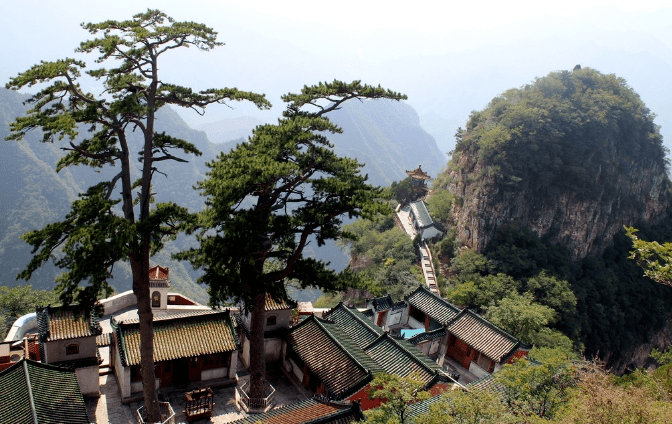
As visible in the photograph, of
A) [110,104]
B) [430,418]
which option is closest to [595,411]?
[430,418]

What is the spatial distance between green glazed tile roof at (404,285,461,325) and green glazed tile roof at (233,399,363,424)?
12.1 metres

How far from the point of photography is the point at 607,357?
45000mm

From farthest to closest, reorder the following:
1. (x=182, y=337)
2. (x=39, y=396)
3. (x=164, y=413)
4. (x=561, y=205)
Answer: (x=561, y=205) → (x=182, y=337) → (x=164, y=413) → (x=39, y=396)

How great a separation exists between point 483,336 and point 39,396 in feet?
61.0

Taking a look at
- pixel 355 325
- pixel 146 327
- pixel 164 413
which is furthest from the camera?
pixel 355 325

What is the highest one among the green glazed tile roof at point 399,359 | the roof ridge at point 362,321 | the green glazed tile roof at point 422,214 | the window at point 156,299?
the window at point 156,299

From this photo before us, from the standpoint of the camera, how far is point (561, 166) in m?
49.8

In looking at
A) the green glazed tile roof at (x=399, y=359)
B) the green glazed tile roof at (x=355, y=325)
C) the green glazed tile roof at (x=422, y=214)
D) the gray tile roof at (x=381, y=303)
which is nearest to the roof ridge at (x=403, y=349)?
the green glazed tile roof at (x=399, y=359)

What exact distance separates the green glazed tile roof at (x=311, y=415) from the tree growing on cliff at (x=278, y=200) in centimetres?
331

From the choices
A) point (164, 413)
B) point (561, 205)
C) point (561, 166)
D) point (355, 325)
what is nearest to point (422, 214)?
point (561, 205)

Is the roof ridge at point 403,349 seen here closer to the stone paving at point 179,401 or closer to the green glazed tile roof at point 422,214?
the stone paving at point 179,401

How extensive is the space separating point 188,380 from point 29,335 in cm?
677

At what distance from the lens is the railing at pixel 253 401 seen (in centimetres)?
1683

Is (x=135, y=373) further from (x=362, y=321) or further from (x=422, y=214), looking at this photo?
(x=422, y=214)
